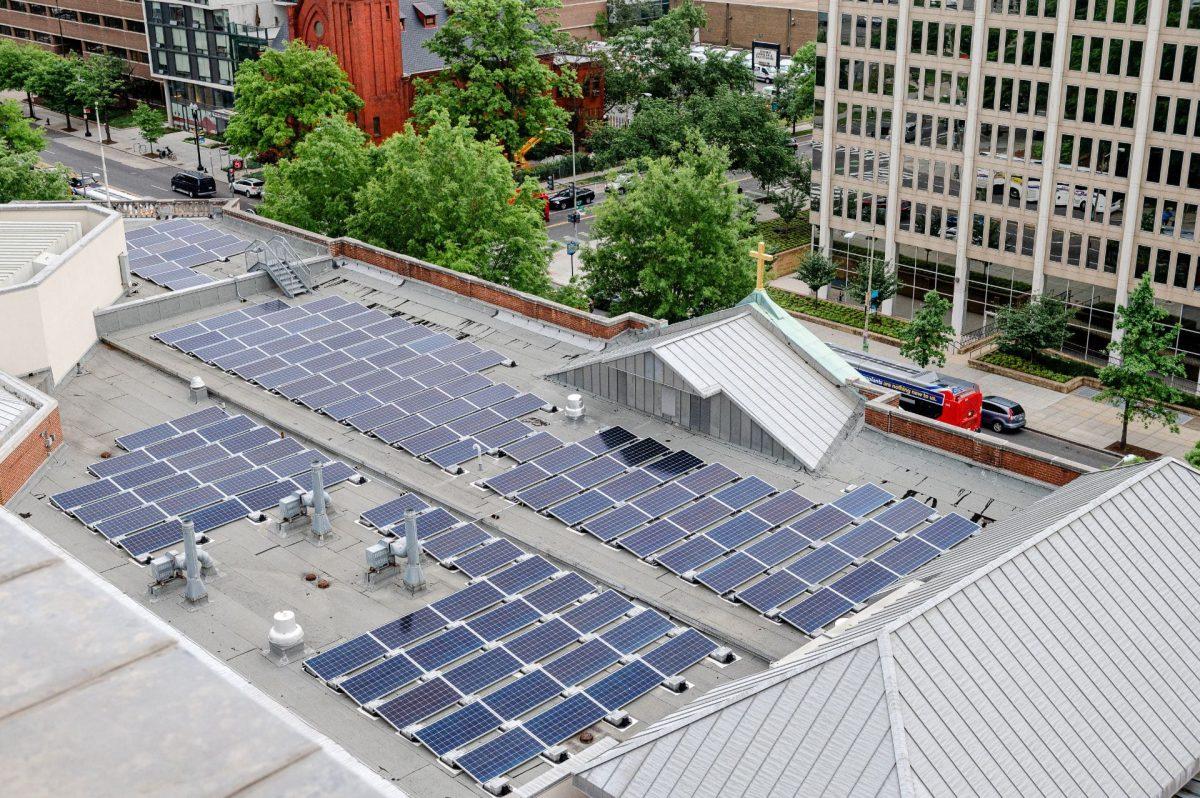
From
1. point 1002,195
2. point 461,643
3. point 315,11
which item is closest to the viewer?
point 461,643

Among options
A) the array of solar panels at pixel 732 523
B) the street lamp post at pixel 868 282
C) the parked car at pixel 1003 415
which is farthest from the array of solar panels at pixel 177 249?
the parked car at pixel 1003 415

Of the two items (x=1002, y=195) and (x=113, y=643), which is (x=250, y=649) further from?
(x=1002, y=195)

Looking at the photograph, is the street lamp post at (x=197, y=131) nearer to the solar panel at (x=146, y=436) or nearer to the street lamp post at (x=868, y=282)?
the street lamp post at (x=868, y=282)

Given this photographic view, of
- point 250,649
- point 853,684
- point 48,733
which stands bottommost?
point 250,649

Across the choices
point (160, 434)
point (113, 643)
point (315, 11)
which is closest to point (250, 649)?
point (160, 434)

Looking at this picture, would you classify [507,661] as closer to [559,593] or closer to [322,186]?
[559,593]

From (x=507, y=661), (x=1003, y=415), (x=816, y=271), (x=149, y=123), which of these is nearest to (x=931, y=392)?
(x=1003, y=415)

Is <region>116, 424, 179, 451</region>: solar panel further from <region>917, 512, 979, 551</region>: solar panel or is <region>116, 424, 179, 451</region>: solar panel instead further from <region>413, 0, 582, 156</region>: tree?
<region>413, 0, 582, 156</region>: tree
